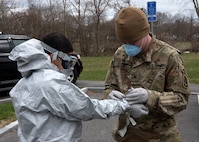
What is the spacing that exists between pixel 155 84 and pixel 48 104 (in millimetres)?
742

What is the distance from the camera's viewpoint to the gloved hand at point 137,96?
2334 millimetres

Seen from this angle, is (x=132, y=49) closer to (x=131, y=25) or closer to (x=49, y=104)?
(x=131, y=25)

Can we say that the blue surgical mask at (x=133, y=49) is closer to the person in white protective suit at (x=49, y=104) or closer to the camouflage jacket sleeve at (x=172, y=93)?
the camouflage jacket sleeve at (x=172, y=93)

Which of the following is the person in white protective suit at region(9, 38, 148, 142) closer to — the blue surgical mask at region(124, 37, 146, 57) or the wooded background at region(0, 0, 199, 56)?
the blue surgical mask at region(124, 37, 146, 57)

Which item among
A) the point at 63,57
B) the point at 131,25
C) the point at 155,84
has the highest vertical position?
the point at 131,25

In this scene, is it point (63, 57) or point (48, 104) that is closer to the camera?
point (48, 104)

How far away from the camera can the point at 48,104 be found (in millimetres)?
2264

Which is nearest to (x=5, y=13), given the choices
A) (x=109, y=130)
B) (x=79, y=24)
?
(x=79, y=24)

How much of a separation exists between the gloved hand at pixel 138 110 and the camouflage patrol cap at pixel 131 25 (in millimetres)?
448

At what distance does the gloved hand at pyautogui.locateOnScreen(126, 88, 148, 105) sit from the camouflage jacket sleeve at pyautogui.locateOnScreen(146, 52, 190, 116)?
0.04m

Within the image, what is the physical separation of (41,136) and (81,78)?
39.1ft

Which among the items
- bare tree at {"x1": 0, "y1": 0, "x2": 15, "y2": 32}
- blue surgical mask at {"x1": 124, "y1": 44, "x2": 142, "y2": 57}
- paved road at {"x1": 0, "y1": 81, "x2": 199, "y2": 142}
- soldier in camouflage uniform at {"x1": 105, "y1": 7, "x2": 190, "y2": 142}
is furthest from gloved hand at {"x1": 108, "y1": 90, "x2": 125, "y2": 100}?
bare tree at {"x1": 0, "y1": 0, "x2": 15, "y2": 32}

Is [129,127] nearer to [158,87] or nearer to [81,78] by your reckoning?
[158,87]

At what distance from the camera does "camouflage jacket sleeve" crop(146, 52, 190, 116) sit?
7.77ft
